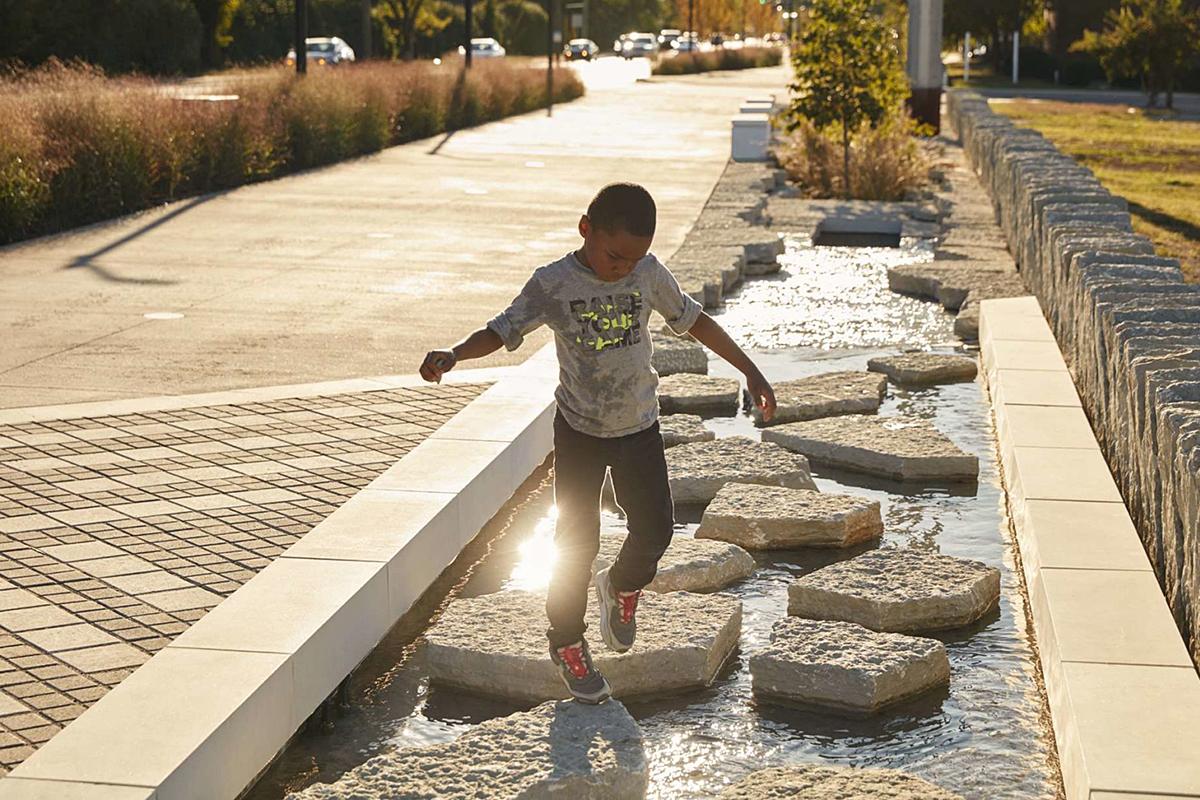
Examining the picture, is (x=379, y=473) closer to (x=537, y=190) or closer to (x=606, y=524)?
(x=606, y=524)

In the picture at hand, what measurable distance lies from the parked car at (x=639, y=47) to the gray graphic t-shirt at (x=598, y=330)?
86580 millimetres

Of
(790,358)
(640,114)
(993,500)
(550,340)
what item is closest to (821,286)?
(790,358)

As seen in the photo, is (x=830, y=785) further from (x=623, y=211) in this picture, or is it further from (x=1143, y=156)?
(x=1143, y=156)

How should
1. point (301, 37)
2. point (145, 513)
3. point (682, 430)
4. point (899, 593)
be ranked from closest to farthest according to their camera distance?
point (899, 593), point (145, 513), point (682, 430), point (301, 37)

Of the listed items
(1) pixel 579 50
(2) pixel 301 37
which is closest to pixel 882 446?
(2) pixel 301 37

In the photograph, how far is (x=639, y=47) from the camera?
92062mm

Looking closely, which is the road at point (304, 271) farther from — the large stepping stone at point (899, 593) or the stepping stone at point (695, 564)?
the large stepping stone at point (899, 593)

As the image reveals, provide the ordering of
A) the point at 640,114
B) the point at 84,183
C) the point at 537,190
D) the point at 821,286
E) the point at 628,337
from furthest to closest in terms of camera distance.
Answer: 1. the point at 640,114
2. the point at 537,190
3. the point at 84,183
4. the point at 821,286
5. the point at 628,337

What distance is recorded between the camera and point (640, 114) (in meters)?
35.3

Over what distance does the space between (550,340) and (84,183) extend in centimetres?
765

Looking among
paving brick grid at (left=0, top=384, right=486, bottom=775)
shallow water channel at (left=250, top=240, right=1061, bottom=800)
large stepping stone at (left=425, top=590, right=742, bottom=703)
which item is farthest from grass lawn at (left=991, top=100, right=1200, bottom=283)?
large stepping stone at (left=425, top=590, right=742, bottom=703)

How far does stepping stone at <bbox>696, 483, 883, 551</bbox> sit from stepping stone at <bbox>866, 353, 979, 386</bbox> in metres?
2.84

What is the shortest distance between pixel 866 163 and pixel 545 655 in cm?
1470

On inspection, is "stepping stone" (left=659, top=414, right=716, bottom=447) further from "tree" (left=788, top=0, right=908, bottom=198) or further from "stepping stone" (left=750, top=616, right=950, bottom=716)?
"tree" (left=788, top=0, right=908, bottom=198)
